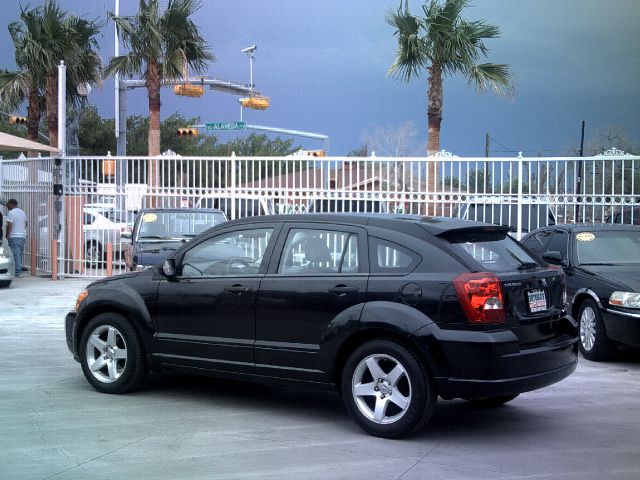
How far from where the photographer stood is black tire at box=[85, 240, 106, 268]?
20.0 meters

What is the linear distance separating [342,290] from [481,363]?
124 centimetres

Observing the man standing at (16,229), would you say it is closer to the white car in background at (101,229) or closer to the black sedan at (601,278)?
the white car in background at (101,229)

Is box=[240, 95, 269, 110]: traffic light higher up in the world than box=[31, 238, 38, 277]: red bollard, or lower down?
higher up

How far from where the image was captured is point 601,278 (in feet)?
32.4

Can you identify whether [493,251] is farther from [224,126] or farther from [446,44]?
[224,126]

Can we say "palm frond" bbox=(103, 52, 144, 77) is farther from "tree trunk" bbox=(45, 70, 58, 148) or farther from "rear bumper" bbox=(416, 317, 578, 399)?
"rear bumper" bbox=(416, 317, 578, 399)

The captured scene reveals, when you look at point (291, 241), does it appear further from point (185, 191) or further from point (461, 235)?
point (185, 191)

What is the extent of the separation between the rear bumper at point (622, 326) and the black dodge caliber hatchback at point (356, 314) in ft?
8.23

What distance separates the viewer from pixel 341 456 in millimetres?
6121

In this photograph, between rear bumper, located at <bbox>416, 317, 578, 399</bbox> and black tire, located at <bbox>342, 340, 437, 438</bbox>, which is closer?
rear bumper, located at <bbox>416, 317, 578, 399</bbox>

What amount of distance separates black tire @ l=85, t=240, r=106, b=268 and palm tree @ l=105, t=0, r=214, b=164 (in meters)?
3.50

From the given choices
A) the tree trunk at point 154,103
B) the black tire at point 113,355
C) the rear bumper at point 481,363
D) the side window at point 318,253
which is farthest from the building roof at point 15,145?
the rear bumper at point 481,363

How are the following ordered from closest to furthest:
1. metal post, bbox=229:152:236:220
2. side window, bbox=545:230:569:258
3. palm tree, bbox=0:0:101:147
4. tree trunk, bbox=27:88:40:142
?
side window, bbox=545:230:569:258
metal post, bbox=229:152:236:220
palm tree, bbox=0:0:101:147
tree trunk, bbox=27:88:40:142

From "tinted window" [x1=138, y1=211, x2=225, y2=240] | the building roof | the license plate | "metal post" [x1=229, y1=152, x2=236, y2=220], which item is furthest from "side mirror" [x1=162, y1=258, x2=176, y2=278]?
the building roof
